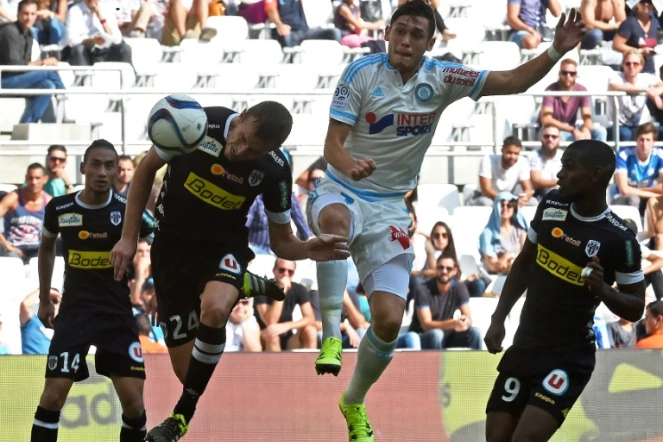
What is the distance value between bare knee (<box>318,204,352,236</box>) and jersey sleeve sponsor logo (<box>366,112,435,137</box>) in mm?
502

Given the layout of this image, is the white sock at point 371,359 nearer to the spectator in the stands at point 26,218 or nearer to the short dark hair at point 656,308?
the short dark hair at point 656,308

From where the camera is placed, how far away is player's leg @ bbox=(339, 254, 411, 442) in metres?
7.34

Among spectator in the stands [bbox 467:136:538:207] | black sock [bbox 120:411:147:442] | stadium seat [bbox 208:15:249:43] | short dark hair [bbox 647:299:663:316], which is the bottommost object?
short dark hair [bbox 647:299:663:316]

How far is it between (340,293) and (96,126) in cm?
773

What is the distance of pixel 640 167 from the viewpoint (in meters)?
14.1

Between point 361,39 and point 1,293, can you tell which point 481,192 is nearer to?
point 361,39

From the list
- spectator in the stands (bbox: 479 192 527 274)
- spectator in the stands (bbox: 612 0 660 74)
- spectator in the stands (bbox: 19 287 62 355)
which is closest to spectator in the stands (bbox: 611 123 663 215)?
spectator in the stands (bbox: 479 192 527 274)

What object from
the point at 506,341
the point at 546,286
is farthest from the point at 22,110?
the point at 546,286

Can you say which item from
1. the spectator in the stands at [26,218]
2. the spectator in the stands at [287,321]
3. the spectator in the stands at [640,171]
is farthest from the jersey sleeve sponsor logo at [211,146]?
the spectator in the stands at [640,171]

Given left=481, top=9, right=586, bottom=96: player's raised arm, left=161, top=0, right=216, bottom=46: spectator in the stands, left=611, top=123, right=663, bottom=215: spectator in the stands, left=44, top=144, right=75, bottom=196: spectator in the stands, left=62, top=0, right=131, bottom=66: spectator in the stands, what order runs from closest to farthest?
left=481, top=9, right=586, bottom=96: player's raised arm, left=44, top=144, right=75, bottom=196: spectator in the stands, left=611, top=123, right=663, bottom=215: spectator in the stands, left=62, top=0, right=131, bottom=66: spectator in the stands, left=161, top=0, right=216, bottom=46: spectator in the stands

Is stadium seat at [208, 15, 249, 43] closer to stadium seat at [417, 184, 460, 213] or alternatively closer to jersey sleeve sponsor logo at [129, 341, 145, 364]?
stadium seat at [417, 184, 460, 213]

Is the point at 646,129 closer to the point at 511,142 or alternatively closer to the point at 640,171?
the point at 640,171

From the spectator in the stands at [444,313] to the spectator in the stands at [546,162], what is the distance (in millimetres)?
2039

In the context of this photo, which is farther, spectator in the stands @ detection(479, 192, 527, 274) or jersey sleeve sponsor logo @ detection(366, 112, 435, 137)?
spectator in the stands @ detection(479, 192, 527, 274)
